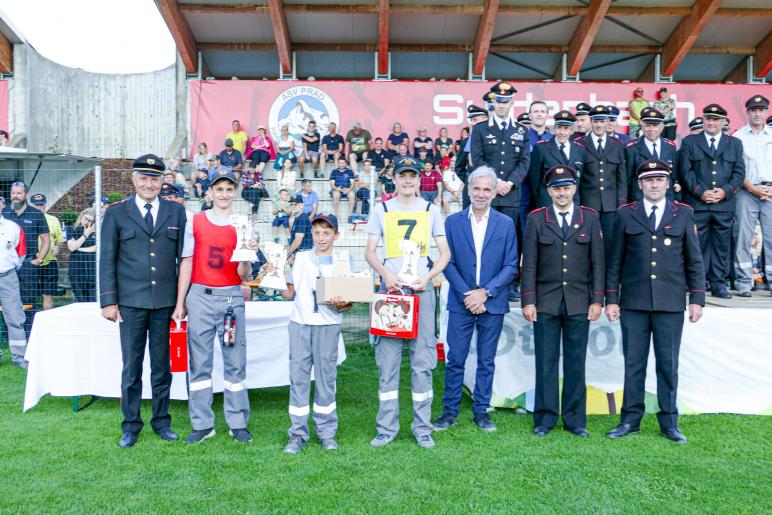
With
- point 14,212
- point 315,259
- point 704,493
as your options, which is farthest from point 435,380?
point 14,212

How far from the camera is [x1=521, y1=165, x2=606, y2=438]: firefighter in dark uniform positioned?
488 centimetres

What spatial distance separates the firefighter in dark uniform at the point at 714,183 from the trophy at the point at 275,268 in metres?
4.65

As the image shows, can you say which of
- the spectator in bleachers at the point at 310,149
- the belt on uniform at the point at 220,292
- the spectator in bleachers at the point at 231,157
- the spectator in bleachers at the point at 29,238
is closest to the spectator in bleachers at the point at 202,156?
the spectator in bleachers at the point at 231,157

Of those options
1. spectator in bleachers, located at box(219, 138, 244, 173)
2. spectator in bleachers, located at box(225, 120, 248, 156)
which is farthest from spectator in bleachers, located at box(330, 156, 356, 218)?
spectator in bleachers, located at box(225, 120, 248, 156)

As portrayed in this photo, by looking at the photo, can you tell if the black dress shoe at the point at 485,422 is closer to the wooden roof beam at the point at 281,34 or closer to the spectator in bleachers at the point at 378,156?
the spectator in bleachers at the point at 378,156

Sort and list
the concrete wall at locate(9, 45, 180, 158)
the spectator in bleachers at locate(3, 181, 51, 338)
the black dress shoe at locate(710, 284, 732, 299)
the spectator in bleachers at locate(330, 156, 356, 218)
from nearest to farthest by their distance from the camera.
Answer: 1. the black dress shoe at locate(710, 284, 732, 299)
2. the spectator in bleachers at locate(3, 181, 51, 338)
3. the spectator in bleachers at locate(330, 156, 356, 218)
4. the concrete wall at locate(9, 45, 180, 158)

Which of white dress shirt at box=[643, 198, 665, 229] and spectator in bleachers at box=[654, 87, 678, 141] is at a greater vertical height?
spectator in bleachers at box=[654, 87, 678, 141]

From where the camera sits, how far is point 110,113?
2077 centimetres

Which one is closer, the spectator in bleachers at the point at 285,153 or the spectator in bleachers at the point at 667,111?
the spectator in bleachers at the point at 667,111

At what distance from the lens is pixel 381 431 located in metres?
4.71

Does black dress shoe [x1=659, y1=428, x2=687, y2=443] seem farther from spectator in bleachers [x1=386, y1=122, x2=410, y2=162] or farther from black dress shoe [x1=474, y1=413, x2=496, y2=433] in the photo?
spectator in bleachers [x1=386, y1=122, x2=410, y2=162]

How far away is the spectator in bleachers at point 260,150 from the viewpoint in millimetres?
15406

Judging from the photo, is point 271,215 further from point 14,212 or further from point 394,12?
point 394,12

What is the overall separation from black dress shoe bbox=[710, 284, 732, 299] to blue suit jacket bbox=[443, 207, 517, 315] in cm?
309
